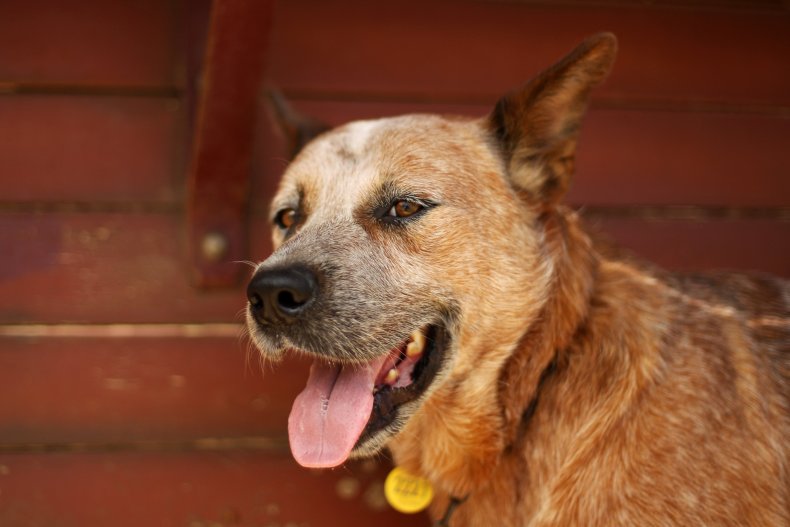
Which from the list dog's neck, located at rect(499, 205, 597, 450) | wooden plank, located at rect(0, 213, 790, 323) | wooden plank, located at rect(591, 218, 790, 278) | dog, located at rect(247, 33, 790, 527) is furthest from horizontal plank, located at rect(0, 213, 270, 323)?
wooden plank, located at rect(591, 218, 790, 278)

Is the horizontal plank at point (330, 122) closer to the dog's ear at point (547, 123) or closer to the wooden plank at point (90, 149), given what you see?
the wooden plank at point (90, 149)

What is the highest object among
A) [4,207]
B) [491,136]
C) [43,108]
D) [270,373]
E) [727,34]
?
[727,34]

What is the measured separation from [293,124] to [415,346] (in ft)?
3.10

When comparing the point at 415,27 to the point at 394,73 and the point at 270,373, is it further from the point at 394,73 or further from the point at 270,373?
the point at 270,373

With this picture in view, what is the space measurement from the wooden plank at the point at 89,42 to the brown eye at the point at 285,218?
78 cm

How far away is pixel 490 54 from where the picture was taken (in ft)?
9.15

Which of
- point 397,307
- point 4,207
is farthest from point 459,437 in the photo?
point 4,207

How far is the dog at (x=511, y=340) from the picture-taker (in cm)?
175

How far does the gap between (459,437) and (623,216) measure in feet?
4.36

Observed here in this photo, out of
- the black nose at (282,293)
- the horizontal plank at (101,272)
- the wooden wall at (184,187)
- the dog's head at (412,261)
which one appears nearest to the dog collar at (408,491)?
the dog's head at (412,261)

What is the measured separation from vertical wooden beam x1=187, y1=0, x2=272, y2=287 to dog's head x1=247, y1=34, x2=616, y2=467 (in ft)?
1.27

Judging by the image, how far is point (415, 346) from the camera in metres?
1.90

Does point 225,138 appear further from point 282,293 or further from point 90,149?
point 282,293

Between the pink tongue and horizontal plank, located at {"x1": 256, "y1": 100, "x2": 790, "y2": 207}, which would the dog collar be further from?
horizontal plank, located at {"x1": 256, "y1": 100, "x2": 790, "y2": 207}
